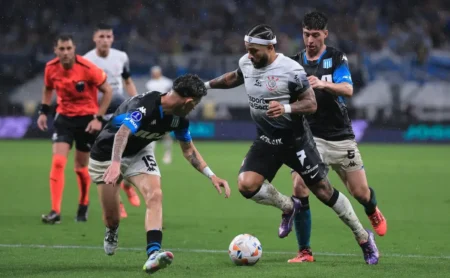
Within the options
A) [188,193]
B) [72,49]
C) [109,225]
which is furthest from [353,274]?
[188,193]

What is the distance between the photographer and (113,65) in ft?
41.9

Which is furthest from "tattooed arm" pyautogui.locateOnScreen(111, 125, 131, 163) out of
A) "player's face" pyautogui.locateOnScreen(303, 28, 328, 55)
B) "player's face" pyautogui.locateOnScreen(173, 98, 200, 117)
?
"player's face" pyautogui.locateOnScreen(303, 28, 328, 55)

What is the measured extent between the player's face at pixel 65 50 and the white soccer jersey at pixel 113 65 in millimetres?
1333

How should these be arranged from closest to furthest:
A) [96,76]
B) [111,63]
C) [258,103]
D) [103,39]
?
[258,103], [96,76], [103,39], [111,63]

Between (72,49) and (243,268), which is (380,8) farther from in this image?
(243,268)

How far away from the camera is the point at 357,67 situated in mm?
30141

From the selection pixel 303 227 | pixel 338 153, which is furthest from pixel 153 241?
pixel 338 153

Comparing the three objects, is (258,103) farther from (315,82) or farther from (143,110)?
(143,110)

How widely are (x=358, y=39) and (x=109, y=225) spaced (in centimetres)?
2478

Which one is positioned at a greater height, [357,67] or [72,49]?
[72,49]

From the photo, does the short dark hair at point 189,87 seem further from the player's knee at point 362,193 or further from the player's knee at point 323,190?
the player's knee at point 362,193

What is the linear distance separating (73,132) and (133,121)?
448 centimetres

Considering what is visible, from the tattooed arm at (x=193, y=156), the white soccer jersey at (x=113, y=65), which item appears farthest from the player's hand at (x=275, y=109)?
the white soccer jersey at (x=113, y=65)

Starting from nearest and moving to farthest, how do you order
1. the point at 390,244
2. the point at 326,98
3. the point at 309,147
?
the point at 309,147 → the point at 326,98 → the point at 390,244
